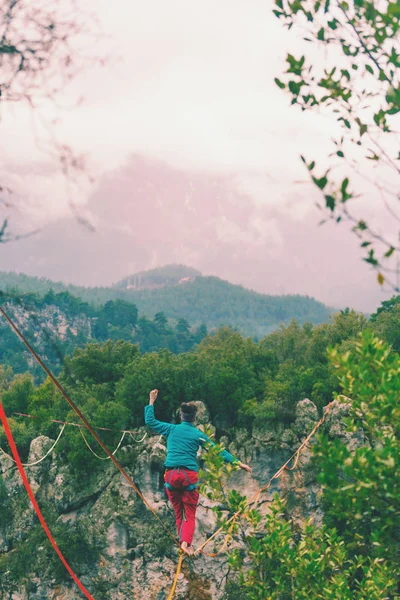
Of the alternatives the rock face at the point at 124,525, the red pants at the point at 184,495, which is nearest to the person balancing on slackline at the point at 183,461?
the red pants at the point at 184,495

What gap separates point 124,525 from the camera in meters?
28.1

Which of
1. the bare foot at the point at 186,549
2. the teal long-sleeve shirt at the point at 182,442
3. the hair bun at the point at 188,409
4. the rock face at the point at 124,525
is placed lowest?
the rock face at the point at 124,525

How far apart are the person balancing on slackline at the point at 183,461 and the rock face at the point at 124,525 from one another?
1814 centimetres

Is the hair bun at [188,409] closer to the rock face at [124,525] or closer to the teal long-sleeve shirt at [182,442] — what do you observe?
the teal long-sleeve shirt at [182,442]

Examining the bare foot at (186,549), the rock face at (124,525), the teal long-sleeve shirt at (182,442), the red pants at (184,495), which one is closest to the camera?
the bare foot at (186,549)

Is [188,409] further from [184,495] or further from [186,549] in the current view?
[186,549]

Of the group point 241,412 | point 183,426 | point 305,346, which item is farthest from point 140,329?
point 183,426

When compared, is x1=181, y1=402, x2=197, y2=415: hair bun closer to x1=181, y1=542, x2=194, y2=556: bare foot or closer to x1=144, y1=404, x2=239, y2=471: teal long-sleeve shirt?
x1=144, y1=404, x2=239, y2=471: teal long-sleeve shirt

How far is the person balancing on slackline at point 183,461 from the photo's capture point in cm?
943

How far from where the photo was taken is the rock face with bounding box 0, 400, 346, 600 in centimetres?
2694

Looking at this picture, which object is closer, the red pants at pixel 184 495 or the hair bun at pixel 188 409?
the hair bun at pixel 188 409

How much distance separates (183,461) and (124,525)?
20.6m

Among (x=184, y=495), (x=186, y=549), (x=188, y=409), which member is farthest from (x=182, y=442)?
(x=186, y=549)

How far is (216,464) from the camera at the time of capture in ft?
26.9
